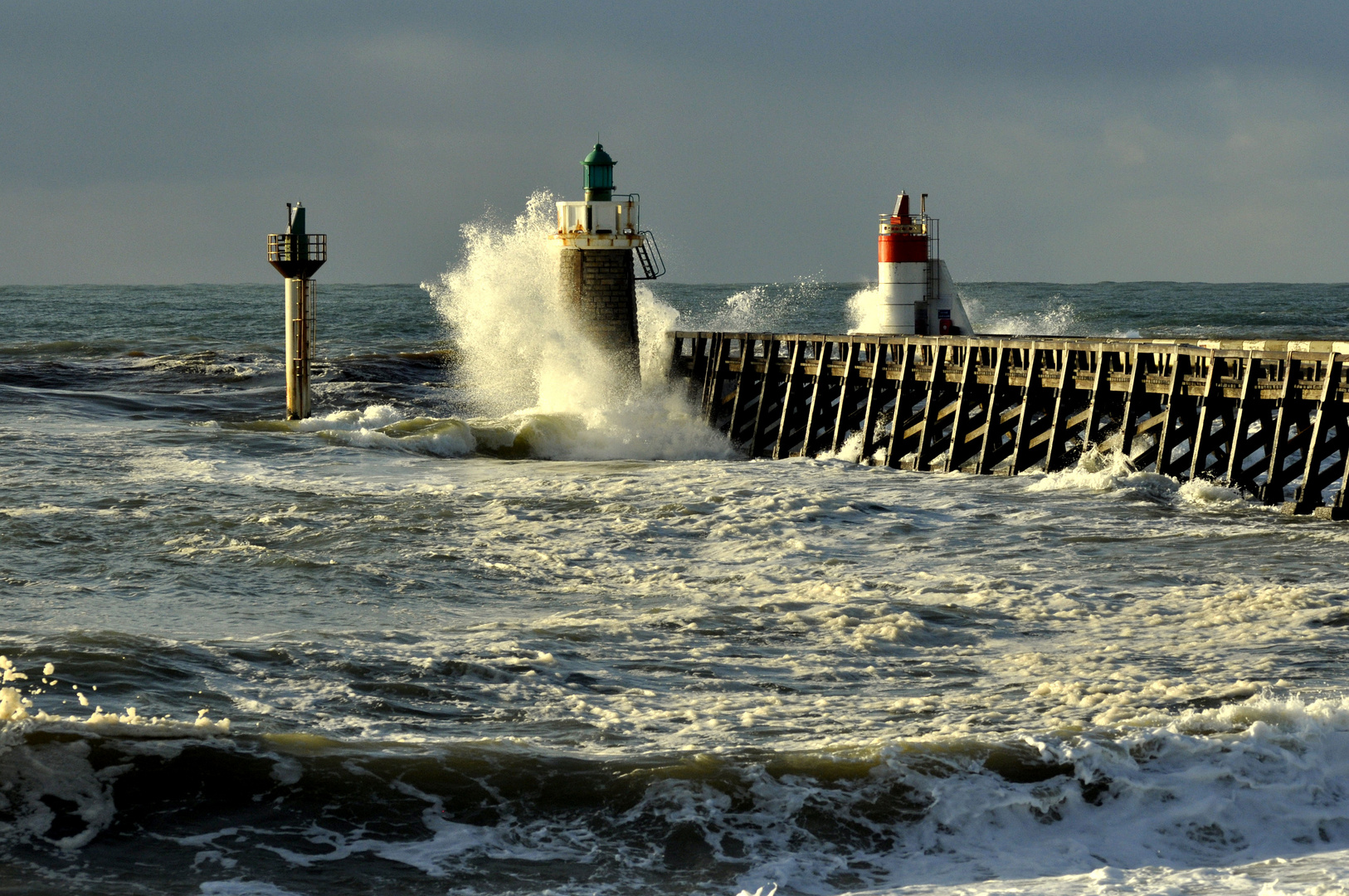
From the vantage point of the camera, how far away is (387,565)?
12500 millimetres

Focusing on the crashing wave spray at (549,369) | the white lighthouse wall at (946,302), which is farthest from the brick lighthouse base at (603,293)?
the white lighthouse wall at (946,302)

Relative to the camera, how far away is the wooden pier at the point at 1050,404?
48.0 ft

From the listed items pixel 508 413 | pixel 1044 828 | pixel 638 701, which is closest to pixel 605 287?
pixel 508 413

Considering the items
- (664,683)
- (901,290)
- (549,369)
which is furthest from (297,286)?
(664,683)

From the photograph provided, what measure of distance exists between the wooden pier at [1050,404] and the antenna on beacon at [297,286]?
6479mm

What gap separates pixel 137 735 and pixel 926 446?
12993 millimetres

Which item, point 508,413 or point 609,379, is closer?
point 609,379

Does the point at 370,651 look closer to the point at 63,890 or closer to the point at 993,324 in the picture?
the point at 63,890

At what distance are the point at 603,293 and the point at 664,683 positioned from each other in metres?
15.3

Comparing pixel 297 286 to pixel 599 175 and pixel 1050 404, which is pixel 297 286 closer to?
pixel 599 175

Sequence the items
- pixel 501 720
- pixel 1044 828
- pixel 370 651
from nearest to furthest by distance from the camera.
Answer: pixel 1044 828, pixel 501 720, pixel 370 651

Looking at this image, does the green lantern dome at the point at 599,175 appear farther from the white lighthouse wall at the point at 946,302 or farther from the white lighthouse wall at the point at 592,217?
the white lighthouse wall at the point at 946,302

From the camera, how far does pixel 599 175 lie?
23688 millimetres

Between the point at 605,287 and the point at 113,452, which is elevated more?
the point at 605,287
